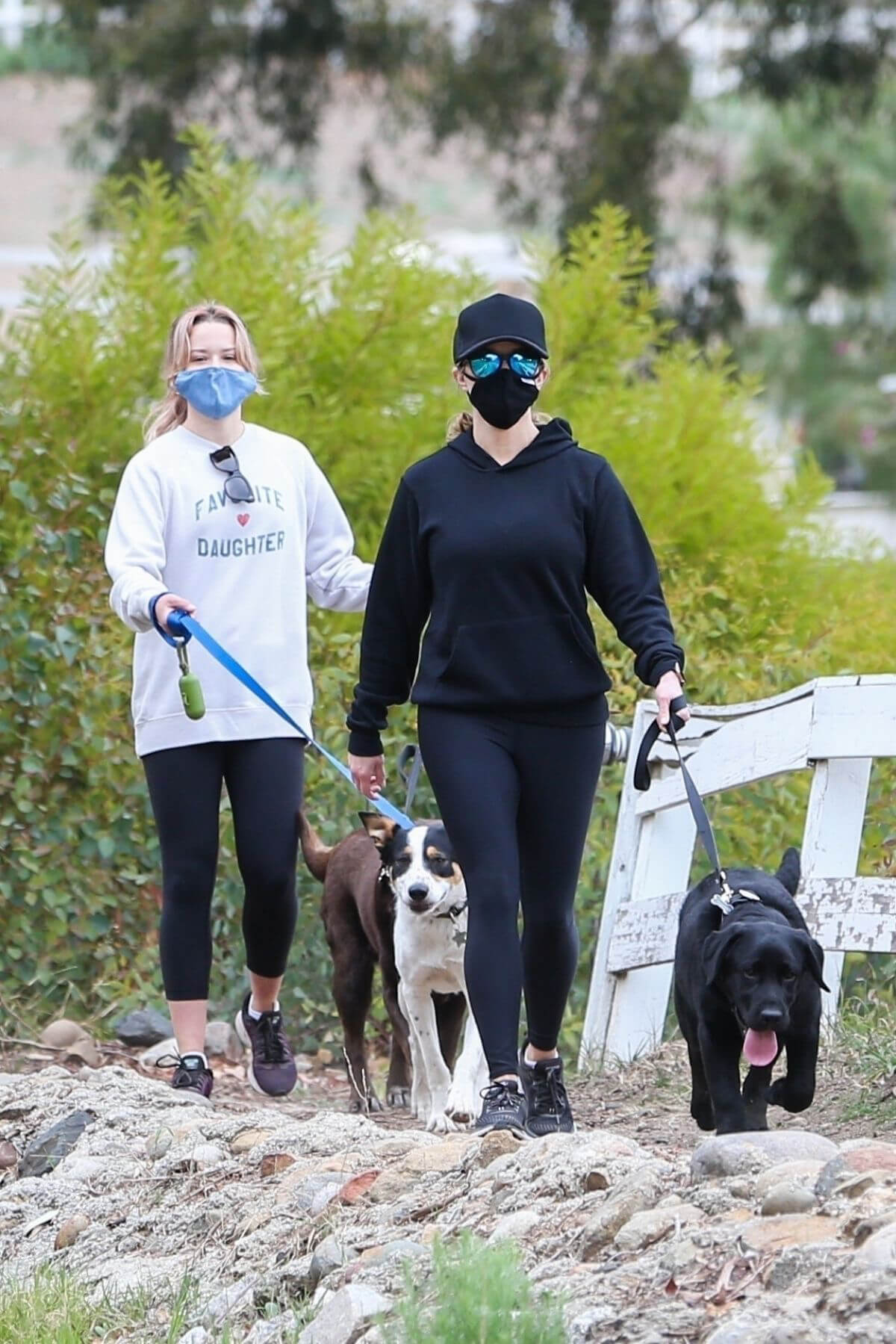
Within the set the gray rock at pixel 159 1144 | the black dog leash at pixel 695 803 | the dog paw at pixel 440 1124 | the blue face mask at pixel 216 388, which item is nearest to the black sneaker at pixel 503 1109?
the black dog leash at pixel 695 803

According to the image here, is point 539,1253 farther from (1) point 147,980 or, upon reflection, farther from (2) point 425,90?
(2) point 425,90

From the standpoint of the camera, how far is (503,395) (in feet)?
16.0

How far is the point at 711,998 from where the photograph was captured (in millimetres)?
4727

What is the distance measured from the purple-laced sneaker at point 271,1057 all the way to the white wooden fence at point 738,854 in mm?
1162

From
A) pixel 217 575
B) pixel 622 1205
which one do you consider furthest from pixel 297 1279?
pixel 217 575

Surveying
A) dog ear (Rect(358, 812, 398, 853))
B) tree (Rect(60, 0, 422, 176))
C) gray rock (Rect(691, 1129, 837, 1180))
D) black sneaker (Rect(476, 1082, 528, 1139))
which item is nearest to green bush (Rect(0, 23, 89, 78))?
tree (Rect(60, 0, 422, 176))

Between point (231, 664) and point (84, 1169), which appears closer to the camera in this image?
point (84, 1169)

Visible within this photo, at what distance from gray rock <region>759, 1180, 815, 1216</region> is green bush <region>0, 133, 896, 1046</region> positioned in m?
3.88

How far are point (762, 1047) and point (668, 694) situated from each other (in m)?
0.82

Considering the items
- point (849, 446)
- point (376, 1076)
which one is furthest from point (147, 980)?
point (849, 446)

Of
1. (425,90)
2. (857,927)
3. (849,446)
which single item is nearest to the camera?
(857,927)

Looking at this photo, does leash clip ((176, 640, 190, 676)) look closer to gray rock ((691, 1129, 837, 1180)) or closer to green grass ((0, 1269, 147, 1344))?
green grass ((0, 1269, 147, 1344))

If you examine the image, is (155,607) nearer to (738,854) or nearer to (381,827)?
(381,827)

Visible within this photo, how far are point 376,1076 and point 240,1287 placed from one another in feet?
12.6
